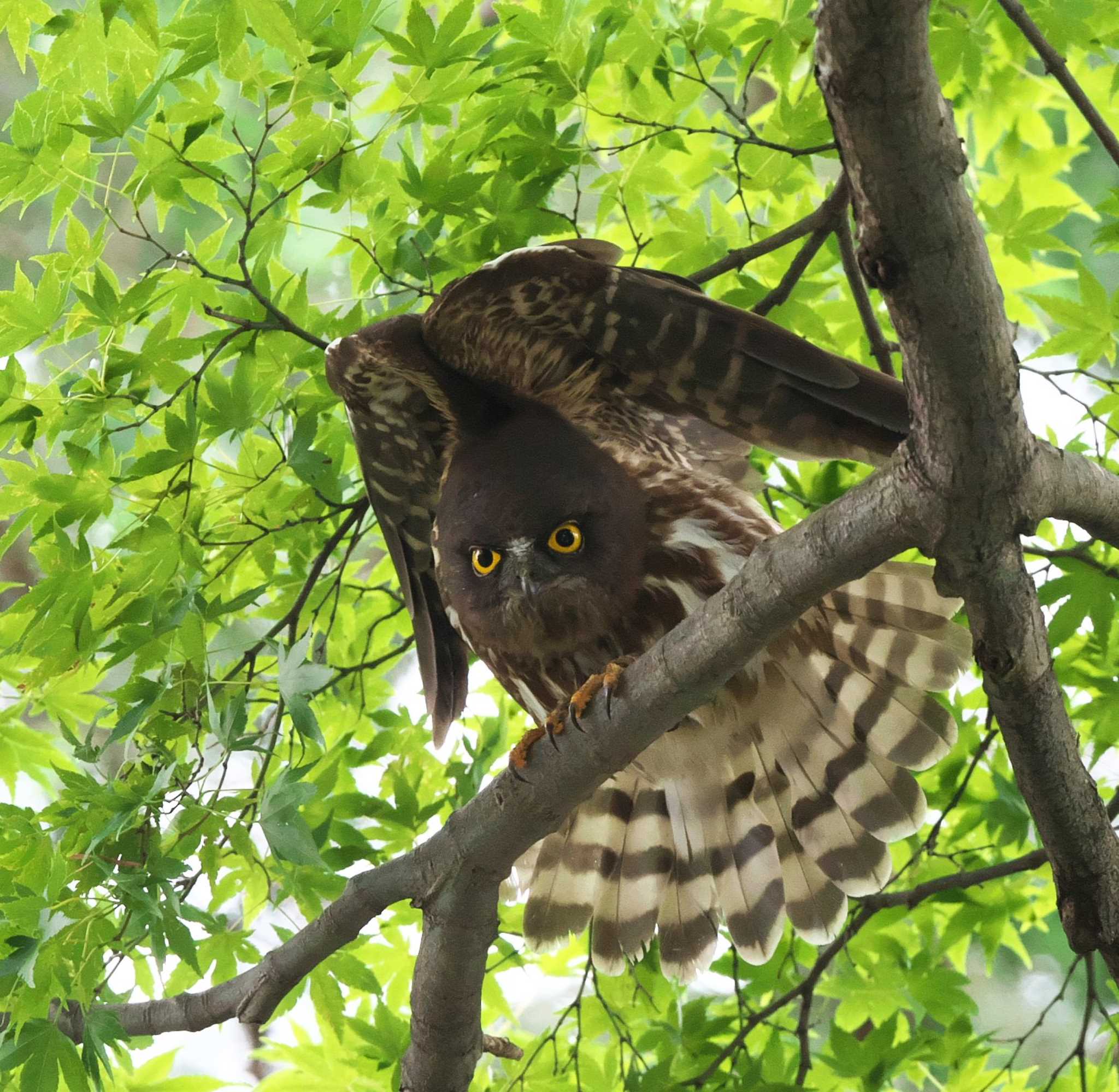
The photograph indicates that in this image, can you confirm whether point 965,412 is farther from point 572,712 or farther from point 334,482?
point 334,482

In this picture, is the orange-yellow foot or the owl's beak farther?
the owl's beak

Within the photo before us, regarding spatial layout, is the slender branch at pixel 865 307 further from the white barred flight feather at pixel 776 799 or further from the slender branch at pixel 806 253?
the white barred flight feather at pixel 776 799

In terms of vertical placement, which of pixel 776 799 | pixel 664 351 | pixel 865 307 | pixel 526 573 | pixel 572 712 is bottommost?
pixel 572 712

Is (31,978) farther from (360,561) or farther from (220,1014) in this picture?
(360,561)

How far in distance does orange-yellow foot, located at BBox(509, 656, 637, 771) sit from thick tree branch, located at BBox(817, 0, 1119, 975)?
0.65m

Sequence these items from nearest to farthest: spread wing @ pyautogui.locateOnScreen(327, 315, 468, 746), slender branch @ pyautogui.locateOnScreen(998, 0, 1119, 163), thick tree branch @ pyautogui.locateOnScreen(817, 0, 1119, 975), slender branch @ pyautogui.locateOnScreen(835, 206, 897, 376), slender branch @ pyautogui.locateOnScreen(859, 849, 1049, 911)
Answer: thick tree branch @ pyautogui.locateOnScreen(817, 0, 1119, 975), slender branch @ pyautogui.locateOnScreen(998, 0, 1119, 163), slender branch @ pyautogui.locateOnScreen(859, 849, 1049, 911), spread wing @ pyautogui.locateOnScreen(327, 315, 468, 746), slender branch @ pyautogui.locateOnScreen(835, 206, 897, 376)

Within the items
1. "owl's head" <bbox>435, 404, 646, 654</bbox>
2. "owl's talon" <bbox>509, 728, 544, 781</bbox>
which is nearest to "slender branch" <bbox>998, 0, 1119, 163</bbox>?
"owl's head" <bbox>435, 404, 646, 654</bbox>

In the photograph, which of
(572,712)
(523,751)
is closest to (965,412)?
(572,712)

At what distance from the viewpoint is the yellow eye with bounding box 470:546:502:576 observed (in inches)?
115

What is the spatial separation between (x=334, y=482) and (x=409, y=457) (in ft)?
1.35

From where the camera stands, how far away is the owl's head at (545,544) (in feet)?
9.42

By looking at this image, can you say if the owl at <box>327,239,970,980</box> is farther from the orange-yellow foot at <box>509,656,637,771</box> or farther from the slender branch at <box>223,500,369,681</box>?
the slender branch at <box>223,500,369,681</box>

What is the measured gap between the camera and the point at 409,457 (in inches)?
136

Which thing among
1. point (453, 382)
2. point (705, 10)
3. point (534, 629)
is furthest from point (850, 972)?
point (705, 10)
